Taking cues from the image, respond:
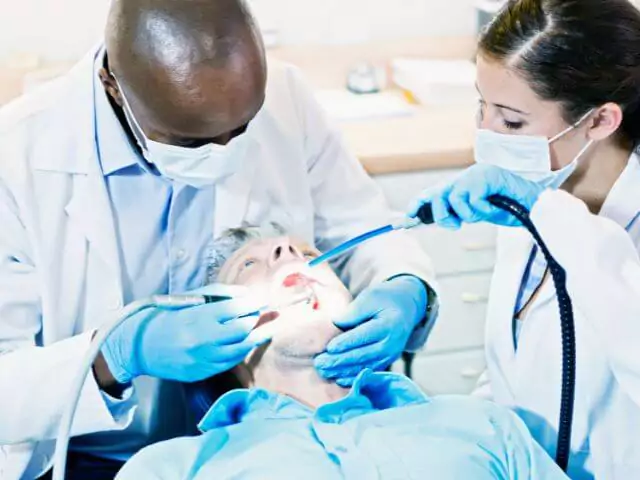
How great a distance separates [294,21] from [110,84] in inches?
49.9

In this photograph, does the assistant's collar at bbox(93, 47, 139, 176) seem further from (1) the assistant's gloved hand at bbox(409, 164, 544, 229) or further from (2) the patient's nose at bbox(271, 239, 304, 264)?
(1) the assistant's gloved hand at bbox(409, 164, 544, 229)

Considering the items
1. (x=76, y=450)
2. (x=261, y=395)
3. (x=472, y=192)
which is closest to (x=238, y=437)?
(x=261, y=395)

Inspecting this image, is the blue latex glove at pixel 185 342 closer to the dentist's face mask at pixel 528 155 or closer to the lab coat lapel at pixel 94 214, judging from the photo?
the lab coat lapel at pixel 94 214

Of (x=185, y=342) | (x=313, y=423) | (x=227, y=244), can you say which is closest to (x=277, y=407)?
(x=313, y=423)

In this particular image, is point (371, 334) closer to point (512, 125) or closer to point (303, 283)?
point (303, 283)

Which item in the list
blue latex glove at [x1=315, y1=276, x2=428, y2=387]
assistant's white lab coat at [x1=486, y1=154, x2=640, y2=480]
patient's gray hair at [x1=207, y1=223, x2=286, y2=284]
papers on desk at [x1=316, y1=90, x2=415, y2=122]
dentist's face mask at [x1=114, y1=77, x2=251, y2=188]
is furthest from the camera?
papers on desk at [x1=316, y1=90, x2=415, y2=122]

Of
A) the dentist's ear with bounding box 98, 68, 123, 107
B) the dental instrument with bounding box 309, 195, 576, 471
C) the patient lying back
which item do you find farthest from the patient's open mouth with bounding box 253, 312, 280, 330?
the dentist's ear with bounding box 98, 68, 123, 107

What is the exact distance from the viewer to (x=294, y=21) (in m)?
2.57

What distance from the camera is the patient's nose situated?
1.49 m

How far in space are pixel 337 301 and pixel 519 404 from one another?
40 centimetres

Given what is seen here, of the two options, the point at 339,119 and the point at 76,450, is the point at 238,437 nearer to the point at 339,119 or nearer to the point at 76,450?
the point at 76,450

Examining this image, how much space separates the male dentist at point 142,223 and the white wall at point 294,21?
929mm

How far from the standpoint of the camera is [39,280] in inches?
57.5

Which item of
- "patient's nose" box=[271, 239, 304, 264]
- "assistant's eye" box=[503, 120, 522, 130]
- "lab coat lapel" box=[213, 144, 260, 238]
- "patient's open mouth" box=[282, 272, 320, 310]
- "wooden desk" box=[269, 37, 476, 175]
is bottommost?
"wooden desk" box=[269, 37, 476, 175]
